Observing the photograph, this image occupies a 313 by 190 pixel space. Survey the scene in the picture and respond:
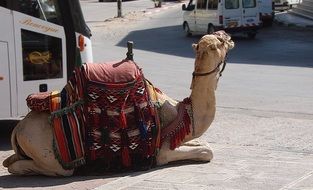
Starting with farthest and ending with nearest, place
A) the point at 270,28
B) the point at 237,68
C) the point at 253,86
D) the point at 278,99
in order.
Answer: the point at 270,28, the point at 237,68, the point at 253,86, the point at 278,99

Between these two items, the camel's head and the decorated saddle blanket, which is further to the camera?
the camel's head

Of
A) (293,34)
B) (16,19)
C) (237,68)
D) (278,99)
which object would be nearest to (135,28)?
(293,34)

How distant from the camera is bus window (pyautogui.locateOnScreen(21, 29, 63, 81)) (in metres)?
9.74

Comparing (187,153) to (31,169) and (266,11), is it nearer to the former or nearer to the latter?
(31,169)

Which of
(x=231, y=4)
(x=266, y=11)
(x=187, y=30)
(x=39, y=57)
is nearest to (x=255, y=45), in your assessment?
(x=231, y=4)

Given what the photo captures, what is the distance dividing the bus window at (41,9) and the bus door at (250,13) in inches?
833

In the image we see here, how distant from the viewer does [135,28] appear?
38250 millimetres

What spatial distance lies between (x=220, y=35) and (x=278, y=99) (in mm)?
6381

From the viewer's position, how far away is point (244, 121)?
448 inches

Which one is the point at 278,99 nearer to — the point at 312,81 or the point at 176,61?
the point at 312,81

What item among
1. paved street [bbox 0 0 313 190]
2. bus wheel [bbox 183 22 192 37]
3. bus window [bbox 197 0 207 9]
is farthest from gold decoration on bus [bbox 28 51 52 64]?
bus wheel [bbox 183 22 192 37]

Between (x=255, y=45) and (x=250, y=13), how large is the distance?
2165 millimetres

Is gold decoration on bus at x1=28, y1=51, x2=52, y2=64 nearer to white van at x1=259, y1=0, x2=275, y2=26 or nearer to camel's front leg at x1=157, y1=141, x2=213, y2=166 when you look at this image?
camel's front leg at x1=157, y1=141, x2=213, y2=166

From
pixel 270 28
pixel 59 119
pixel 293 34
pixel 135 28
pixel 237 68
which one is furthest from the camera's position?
pixel 135 28
